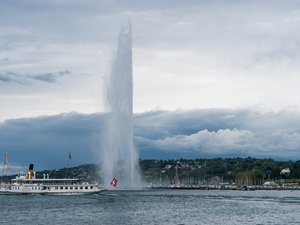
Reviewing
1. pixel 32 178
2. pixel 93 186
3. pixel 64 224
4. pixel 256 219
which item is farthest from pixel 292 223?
pixel 32 178

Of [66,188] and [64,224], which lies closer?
[64,224]

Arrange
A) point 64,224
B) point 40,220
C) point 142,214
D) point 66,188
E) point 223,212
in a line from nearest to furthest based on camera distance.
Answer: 1. point 64,224
2. point 40,220
3. point 142,214
4. point 223,212
5. point 66,188

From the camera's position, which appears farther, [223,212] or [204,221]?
[223,212]

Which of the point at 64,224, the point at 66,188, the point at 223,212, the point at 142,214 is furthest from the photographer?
the point at 66,188

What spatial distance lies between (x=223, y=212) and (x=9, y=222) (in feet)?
121

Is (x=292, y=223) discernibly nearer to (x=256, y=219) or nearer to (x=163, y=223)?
(x=256, y=219)

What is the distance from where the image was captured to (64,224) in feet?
249

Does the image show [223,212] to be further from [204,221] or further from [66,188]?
[66,188]

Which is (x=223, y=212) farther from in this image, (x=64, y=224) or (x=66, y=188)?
(x=66, y=188)

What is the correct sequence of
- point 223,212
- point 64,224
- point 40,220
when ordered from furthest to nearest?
point 223,212 < point 40,220 < point 64,224

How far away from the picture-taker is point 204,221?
81.3 metres

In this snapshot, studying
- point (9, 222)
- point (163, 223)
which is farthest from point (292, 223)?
point (9, 222)

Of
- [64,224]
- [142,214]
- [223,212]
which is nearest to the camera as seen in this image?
[64,224]

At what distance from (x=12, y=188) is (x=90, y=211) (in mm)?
64626
